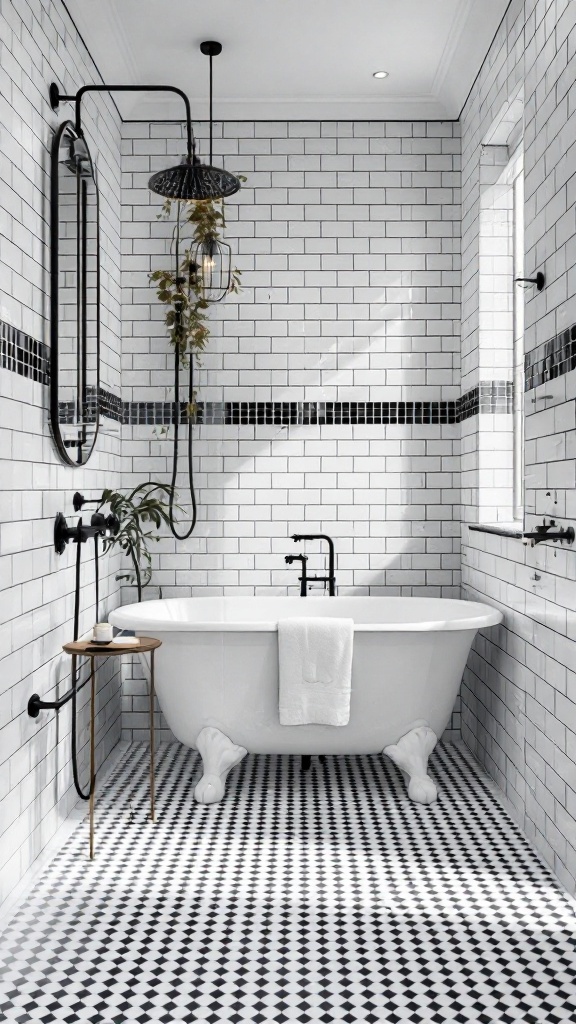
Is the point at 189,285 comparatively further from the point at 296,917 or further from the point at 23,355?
the point at 296,917

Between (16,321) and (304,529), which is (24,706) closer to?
(16,321)

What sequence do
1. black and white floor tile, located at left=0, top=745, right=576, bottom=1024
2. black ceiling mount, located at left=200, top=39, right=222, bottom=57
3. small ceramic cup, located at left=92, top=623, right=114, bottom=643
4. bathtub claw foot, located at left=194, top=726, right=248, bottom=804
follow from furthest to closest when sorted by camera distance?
black ceiling mount, located at left=200, top=39, right=222, bottom=57
bathtub claw foot, located at left=194, top=726, right=248, bottom=804
small ceramic cup, located at left=92, top=623, right=114, bottom=643
black and white floor tile, located at left=0, top=745, right=576, bottom=1024

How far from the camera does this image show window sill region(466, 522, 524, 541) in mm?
3208

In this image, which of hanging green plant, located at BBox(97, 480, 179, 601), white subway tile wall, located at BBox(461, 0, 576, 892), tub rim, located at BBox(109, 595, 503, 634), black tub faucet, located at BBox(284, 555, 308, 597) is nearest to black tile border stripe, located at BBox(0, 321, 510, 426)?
hanging green plant, located at BBox(97, 480, 179, 601)

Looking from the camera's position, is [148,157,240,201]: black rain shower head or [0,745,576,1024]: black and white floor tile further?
[148,157,240,201]: black rain shower head

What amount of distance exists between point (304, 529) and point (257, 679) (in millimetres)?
1193

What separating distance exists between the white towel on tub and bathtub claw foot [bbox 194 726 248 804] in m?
0.28

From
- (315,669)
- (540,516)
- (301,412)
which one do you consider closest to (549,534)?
(540,516)

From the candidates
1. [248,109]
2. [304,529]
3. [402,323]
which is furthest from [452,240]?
[304,529]

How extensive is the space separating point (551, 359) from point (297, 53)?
208cm

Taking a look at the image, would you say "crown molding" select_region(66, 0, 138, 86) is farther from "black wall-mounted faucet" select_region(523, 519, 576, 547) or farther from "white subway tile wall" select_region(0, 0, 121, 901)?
"black wall-mounted faucet" select_region(523, 519, 576, 547)

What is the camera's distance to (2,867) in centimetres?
251

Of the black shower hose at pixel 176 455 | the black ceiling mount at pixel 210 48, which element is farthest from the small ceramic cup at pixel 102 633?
the black ceiling mount at pixel 210 48

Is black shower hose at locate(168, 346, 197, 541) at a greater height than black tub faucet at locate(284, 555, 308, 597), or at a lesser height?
greater
